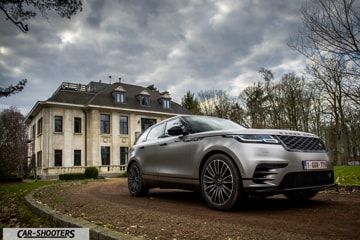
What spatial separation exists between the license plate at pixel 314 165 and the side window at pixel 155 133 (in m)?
3.12

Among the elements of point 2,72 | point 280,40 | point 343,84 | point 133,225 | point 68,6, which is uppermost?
point 68,6

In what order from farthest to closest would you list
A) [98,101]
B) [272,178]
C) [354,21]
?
[98,101] → [354,21] → [272,178]

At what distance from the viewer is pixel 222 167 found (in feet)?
14.9

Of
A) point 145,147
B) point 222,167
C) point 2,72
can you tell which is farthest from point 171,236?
point 2,72

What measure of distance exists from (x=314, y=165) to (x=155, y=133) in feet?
11.5

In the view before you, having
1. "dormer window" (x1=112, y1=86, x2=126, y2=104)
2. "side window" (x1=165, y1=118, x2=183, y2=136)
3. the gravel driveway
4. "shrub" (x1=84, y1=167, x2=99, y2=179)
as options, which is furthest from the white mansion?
the gravel driveway

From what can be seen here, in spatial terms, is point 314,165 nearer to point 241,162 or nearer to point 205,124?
point 241,162

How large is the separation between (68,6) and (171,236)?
8.45m

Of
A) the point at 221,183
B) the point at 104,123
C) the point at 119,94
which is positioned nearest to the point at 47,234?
the point at 221,183

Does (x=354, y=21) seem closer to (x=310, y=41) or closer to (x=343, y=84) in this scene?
(x=310, y=41)

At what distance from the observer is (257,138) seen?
4.32 meters

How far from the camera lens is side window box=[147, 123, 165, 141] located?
6.65 meters

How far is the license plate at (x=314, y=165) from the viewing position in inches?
170

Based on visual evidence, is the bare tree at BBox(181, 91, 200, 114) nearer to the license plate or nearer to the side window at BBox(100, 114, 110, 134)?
the side window at BBox(100, 114, 110, 134)
